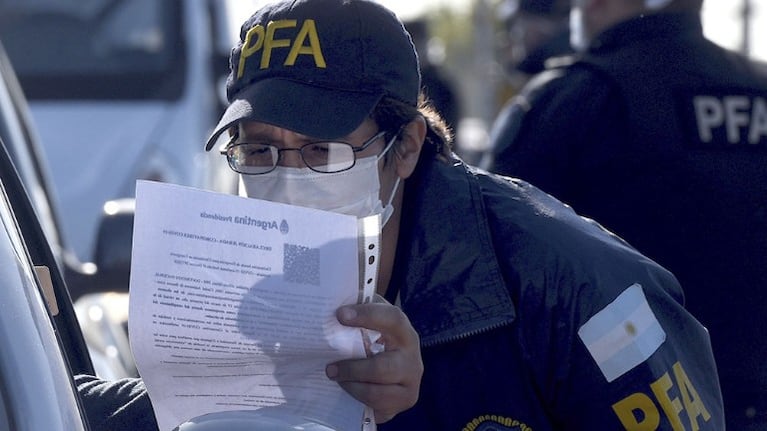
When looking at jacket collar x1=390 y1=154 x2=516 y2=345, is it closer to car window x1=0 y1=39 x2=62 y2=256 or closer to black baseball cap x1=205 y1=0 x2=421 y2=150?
black baseball cap x1=205 y1=0 x2=421 y2=150

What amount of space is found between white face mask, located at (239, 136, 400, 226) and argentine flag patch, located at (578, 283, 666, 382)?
43 cm

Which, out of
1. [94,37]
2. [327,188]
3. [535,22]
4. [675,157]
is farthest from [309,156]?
[535,22]

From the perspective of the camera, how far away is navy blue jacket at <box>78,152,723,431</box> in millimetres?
2467

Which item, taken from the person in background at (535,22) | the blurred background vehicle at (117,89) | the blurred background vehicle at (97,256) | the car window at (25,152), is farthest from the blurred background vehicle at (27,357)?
the person in background at (535,22)

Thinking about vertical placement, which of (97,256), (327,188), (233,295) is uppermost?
(233,295)

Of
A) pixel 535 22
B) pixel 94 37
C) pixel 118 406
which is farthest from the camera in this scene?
pixel 535 22

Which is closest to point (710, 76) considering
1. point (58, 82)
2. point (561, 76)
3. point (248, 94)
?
point (561, 76)

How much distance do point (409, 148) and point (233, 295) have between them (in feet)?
2.59

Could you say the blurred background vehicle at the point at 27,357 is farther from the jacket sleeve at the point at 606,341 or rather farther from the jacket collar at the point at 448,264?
the jacket sleeve at the point at 606,341

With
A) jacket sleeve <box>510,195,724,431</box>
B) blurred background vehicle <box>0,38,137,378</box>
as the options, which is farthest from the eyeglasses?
blurred background vehicle <box>0,38,137,378</box>

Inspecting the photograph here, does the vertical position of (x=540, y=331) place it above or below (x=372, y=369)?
below

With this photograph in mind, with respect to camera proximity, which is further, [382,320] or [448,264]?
[448,264]

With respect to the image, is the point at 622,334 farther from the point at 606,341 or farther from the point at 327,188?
the point at 327,188

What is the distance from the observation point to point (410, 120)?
2.73 m
